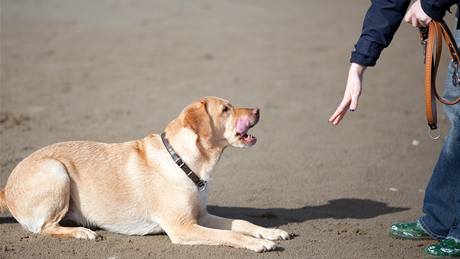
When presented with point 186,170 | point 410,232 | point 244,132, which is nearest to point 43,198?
point 186,170

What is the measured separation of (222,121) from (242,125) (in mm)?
189

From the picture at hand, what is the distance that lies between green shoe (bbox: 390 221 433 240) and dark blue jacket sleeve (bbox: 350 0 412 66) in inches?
67.6

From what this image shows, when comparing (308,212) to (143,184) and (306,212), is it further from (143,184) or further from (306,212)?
(143,184)

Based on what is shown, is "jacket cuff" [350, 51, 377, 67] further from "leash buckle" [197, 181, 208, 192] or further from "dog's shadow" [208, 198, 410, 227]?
"dog's shadow" [208, 198, 410, 227]

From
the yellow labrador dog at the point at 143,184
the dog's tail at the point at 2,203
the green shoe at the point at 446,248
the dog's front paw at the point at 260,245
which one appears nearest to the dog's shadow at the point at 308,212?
the yellow labrador dog at the point at 143,184

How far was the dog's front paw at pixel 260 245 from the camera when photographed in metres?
5.30

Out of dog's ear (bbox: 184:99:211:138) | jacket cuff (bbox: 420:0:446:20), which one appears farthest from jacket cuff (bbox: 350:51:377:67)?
dog's ear (bbox: 184:99:211:138)

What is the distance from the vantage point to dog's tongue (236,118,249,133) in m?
5.67

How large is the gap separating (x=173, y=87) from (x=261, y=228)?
6.86 metres

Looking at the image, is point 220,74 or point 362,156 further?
point 220,74

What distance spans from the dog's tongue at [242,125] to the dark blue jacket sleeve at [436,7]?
5.98ft

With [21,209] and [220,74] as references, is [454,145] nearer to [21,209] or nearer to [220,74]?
[21,209]

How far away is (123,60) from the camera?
46.2 ft

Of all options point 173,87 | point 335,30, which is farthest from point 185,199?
point 335,30
